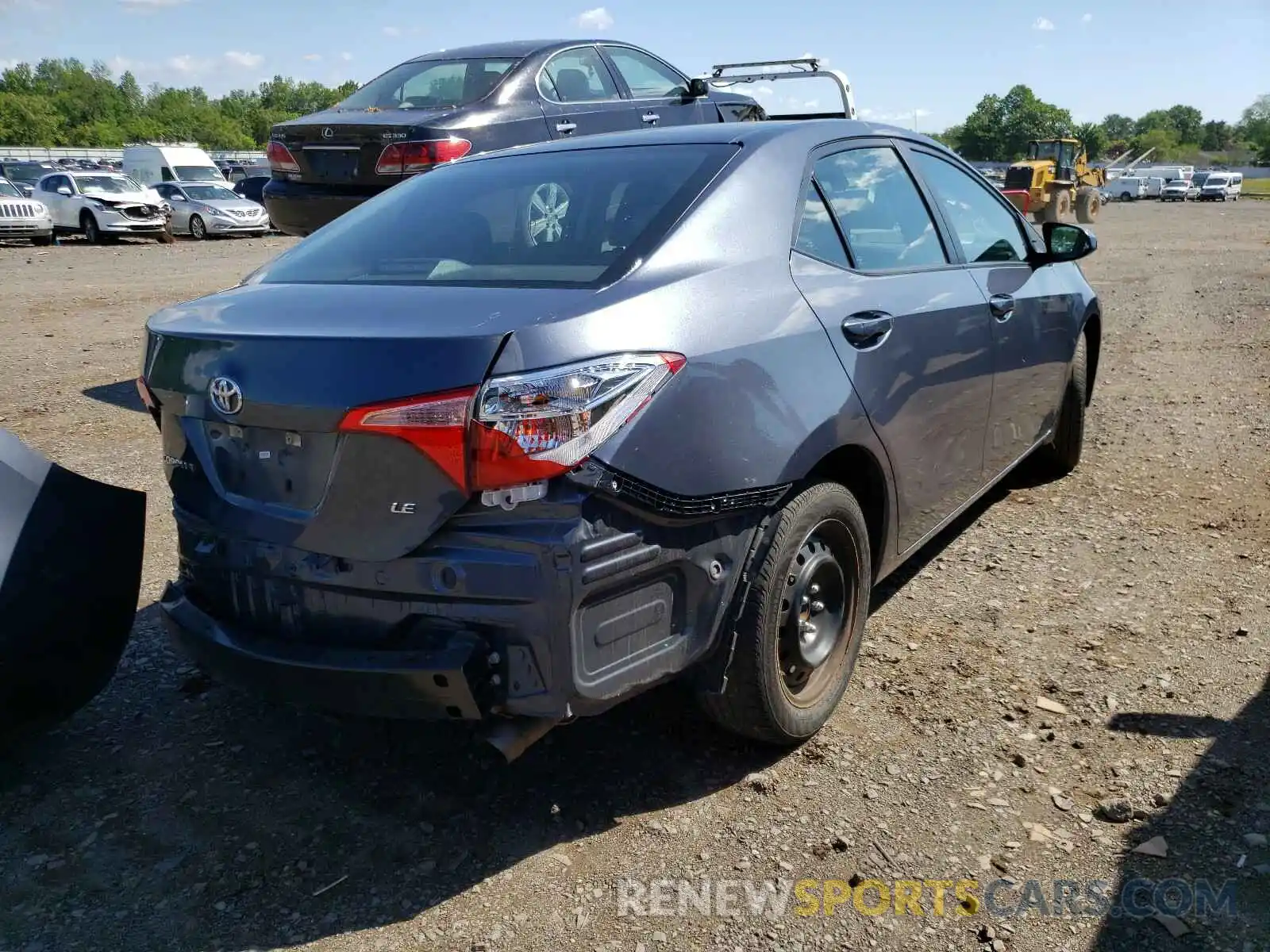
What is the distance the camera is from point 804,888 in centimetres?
254

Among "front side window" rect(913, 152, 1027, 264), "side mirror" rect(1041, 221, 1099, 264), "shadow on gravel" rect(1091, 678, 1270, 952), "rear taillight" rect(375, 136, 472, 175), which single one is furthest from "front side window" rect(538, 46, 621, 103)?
"shadow on gravel" rect(1091, 678, 1270, 952)

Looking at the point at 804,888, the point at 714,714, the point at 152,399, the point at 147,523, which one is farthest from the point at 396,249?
the point at 147,523

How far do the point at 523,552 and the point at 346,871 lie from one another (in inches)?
39.4

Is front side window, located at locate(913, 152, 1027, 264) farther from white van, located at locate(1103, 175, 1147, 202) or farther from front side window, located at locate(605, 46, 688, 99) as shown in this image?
white van, located at locate(1103, 175, 1147, 202)

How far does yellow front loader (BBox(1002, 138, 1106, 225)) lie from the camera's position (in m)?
32.3

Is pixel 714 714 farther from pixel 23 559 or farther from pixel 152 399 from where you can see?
pixel 23 559

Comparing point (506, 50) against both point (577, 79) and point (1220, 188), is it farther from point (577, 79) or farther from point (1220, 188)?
point (1220, 188)

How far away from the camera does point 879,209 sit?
362 centimetres

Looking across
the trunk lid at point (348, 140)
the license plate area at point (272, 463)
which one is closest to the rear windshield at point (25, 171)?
the trunk lid at point (348, 140)

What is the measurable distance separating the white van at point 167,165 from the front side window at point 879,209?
3056cm

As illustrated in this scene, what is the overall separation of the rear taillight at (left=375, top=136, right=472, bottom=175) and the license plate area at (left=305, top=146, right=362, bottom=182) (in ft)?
0.89

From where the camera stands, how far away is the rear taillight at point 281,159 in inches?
288

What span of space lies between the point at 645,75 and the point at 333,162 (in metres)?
2.67

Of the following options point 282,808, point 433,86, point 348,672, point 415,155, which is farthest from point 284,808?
point 433,86
